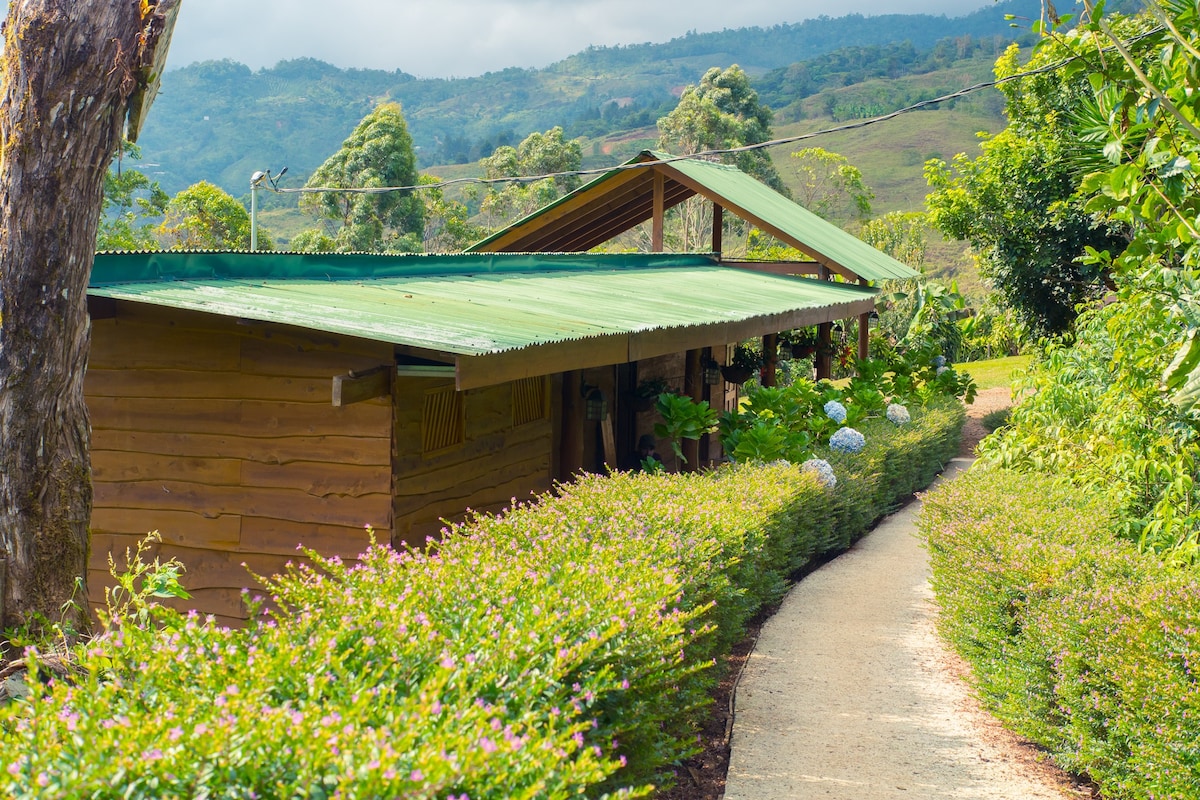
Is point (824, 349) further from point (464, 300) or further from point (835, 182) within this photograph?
point (835, 182)

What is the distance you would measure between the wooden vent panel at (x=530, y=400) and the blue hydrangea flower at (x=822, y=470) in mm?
2211

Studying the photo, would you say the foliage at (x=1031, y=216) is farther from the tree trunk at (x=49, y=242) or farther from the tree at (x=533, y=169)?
the tree at (x=533, y=169)

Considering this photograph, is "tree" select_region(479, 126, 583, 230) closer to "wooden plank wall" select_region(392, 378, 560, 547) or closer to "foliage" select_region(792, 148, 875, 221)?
"foliage" select_region(792, 148, 875, 221)

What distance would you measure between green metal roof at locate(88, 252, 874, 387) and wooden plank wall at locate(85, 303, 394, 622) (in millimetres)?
312

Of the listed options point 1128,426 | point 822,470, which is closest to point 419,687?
point 1128,426

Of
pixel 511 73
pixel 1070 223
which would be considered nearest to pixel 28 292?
pixel 1070 223

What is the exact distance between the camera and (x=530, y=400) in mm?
8898

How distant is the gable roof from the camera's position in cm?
1498

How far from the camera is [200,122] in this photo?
15438 cm

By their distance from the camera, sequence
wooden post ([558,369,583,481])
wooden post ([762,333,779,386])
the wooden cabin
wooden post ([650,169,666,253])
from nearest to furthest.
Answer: the wooden cabin, wooden post ([558,369,583,481]), wooden post ([762,333,779,386]), wooden post ([650,169,666,253])

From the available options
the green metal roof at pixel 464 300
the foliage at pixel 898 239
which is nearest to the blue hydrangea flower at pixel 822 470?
the green metal roof at pixel 464 300

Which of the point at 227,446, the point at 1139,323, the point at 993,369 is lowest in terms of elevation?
the point at 993,369

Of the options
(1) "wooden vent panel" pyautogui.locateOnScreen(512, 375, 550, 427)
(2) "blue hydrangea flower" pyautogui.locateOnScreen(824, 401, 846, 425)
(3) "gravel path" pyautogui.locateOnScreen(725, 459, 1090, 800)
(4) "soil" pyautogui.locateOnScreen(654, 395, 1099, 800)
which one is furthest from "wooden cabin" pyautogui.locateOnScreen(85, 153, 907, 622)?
(2) "blue hydrangea flower" pyautogui.locateOnScreen(824, 401, 846, 425)

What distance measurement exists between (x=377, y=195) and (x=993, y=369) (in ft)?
84.1
